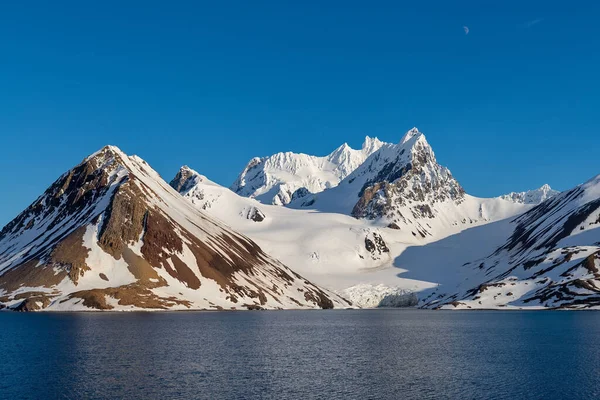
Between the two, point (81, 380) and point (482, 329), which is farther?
point (482, 329)

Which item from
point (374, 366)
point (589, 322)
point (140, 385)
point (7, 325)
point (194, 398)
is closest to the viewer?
point (194, 398)

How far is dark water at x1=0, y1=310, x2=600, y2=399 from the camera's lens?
242 feet

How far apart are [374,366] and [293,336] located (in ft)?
157

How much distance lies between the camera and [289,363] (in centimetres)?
9581

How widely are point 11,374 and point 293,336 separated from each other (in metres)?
67.9

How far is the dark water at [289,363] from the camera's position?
73.8 metres

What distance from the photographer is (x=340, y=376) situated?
84438 mm

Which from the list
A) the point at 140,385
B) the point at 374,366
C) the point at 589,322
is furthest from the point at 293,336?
the point at 589,322

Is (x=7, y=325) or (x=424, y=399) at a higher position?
(x=7, y=325)

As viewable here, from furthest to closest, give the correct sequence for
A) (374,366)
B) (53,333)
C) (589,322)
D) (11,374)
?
(589,322) < (53,333) < (374,366) < (11,374)

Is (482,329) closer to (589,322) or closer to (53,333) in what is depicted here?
(589,322)

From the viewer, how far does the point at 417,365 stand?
9475 centimetres

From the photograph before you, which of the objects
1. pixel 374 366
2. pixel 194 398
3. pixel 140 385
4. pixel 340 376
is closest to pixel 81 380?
pixel 140 385

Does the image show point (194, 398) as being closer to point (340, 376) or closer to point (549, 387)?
point (340, 376)
